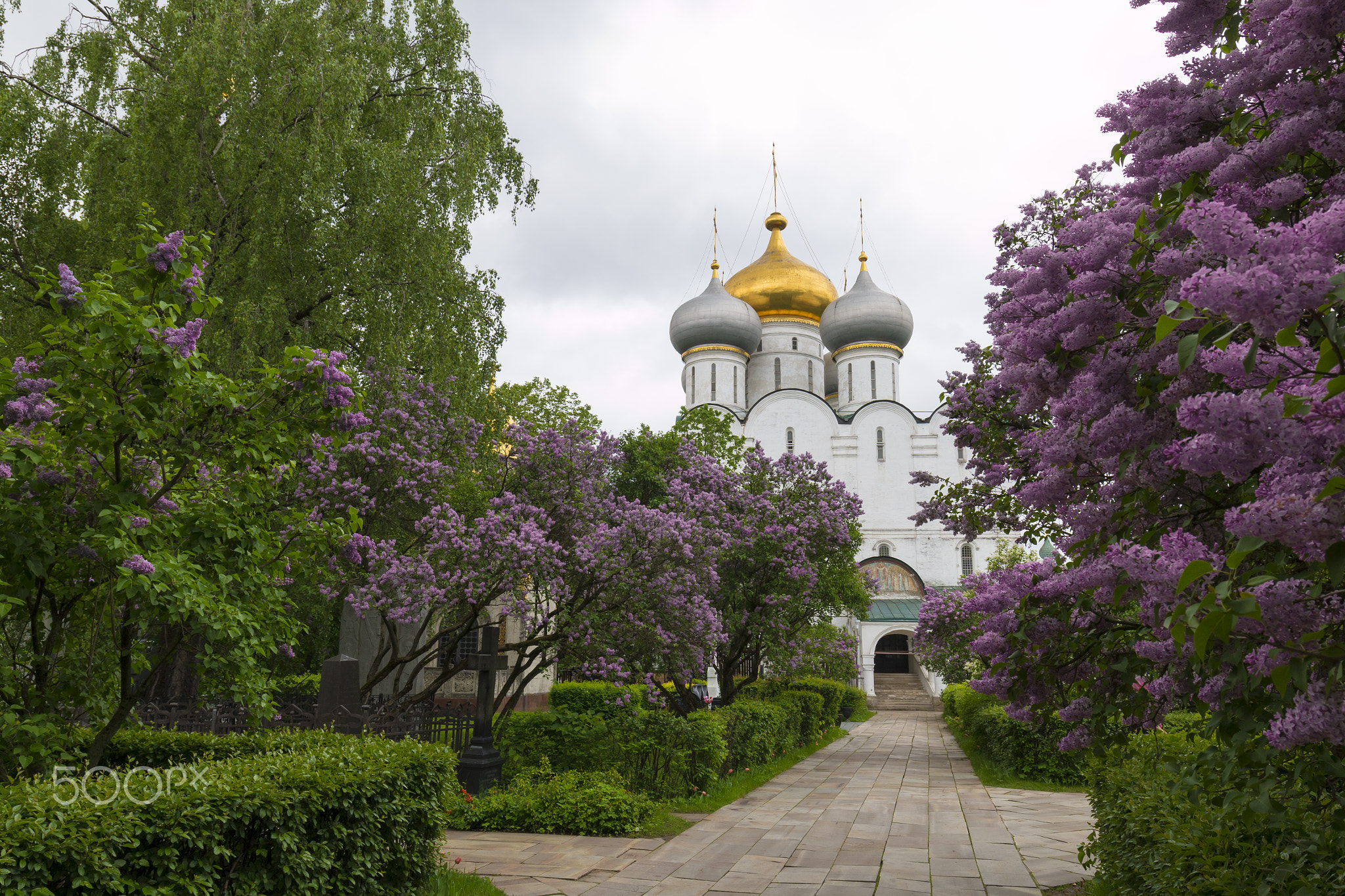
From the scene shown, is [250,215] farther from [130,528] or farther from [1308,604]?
[1308,604]

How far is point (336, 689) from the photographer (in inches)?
317

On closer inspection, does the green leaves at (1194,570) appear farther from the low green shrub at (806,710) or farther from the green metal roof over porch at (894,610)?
the green metal roof over porch at (894,610)

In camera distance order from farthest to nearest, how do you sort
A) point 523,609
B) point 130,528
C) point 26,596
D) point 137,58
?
point 137,58 → point 523,609 → point 26,596 → point 130,528

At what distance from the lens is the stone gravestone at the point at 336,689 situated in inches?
313

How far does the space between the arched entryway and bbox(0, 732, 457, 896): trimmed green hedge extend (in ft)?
128

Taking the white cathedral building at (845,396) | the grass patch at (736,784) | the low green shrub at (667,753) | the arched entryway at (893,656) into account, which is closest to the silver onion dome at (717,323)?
the white cathedral building at (845,396)

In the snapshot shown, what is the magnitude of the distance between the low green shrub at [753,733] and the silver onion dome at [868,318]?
104ft

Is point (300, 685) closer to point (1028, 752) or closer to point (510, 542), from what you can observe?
point (510, 542)

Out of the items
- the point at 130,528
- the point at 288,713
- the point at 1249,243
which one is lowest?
the point at 288,713

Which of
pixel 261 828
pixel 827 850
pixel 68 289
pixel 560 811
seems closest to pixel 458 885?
pixel 261 828

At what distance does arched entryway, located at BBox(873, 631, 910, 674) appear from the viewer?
42.2m

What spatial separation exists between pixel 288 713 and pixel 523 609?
4.28m

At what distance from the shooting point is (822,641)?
20.3 metres

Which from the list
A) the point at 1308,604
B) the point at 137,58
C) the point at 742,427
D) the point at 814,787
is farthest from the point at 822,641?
the point at 742,427
